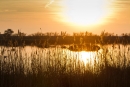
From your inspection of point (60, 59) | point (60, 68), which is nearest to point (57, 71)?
point (60, 68)

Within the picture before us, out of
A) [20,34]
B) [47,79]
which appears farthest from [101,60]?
[20,34]

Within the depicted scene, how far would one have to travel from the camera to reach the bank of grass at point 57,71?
26.5 feet

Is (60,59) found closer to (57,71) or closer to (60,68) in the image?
(60,68)

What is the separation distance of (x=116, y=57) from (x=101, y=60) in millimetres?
607

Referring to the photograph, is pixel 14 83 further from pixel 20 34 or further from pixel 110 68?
pixel 110 68

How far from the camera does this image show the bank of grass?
809cm

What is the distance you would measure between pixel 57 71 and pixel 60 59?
572 millimetres

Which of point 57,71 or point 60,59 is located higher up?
point 60,59

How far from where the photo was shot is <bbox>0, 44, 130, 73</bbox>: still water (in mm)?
8773

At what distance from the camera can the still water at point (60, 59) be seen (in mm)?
8773

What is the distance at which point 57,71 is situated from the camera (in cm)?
860

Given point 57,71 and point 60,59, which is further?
point 60,59

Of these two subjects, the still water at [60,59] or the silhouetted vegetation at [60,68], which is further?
the still water at [60,59]

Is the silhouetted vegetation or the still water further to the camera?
the still water
